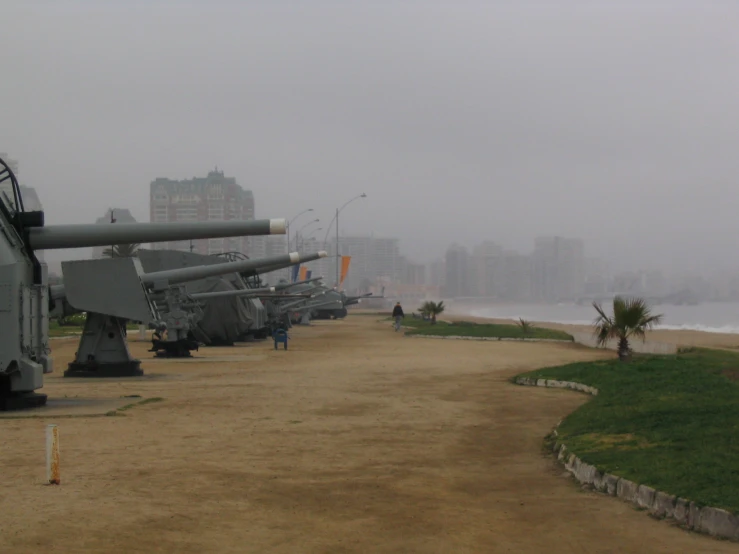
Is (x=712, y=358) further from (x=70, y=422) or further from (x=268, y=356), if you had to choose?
(x=70, y=422)

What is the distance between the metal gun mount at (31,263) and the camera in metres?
14.9

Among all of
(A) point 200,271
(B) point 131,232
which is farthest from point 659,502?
(A) point 200,271

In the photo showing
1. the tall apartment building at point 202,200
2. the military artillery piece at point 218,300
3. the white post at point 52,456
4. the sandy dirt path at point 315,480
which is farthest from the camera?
the tall apartment building at point 202,200

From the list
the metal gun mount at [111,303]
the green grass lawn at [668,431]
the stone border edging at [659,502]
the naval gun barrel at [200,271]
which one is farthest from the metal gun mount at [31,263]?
the naval gun barrel at [200,271]

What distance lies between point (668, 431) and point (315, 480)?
386cm

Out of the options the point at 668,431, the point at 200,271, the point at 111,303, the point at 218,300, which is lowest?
the point at 668,431

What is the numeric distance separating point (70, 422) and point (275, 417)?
2.79 meters

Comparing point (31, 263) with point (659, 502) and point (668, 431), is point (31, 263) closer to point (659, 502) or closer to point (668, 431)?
point (668, 431)

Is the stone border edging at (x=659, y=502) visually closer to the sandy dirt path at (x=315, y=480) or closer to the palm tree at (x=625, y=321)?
the sandy dirt path at (x=315, y=480)

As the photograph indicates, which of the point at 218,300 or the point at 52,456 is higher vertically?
the point at 218,300

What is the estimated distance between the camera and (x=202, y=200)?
155375 millimetres

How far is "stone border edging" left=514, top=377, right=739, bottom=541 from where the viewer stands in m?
7.43

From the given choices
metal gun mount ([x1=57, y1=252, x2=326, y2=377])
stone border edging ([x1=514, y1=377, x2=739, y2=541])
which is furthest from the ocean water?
stone border edging ([x1=514, y1=377, x2=739, y2=541])

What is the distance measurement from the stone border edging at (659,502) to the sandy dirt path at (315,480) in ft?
0.41
